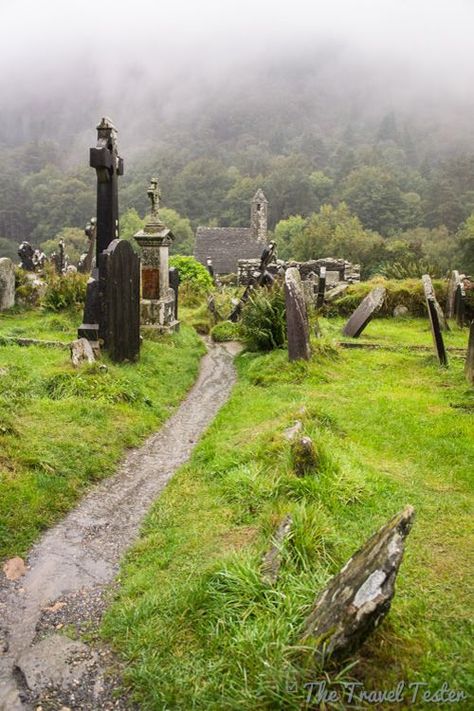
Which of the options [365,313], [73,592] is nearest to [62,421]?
[73,592]

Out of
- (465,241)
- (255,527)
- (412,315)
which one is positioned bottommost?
(255,527)

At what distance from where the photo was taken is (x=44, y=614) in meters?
3.86

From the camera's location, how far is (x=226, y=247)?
51.1m

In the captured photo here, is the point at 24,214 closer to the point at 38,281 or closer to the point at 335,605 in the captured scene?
the point at 38,281

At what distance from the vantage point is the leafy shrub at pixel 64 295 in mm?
14055

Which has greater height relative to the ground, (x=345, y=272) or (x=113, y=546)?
(x=345, y=272)

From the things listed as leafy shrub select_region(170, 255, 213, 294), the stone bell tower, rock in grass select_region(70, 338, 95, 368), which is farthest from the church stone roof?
rock in grass select_region(70, 338, 95, 368)

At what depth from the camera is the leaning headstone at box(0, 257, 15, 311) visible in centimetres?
1403

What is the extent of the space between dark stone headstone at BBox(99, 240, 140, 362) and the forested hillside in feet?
50.3

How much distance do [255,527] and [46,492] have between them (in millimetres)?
1960

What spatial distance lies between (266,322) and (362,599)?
29.7ft

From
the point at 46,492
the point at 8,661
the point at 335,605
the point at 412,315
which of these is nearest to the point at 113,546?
the point at 46,492

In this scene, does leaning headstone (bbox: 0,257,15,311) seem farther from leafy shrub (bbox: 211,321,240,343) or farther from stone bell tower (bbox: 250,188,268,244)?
stone bell tower (bbox: 250,188,268,244)

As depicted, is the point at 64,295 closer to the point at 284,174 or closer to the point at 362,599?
the point at 362,599
